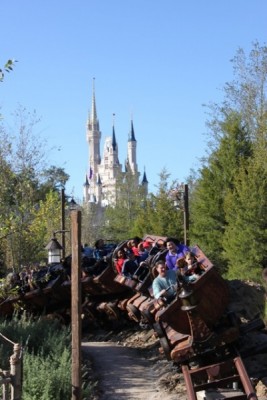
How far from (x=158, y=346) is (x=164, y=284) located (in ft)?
12.5

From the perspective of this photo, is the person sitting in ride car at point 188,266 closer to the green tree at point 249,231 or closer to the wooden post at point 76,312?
the wooden post at point 76,312

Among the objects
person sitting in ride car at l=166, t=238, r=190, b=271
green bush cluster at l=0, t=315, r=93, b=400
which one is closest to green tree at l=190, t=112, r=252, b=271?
green bush cluster at l=0, t=315, r=93, b=400

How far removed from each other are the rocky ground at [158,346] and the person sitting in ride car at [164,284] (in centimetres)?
164

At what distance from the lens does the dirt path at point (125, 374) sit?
36.2 ft

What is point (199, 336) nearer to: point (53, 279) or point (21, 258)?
point (53, 279)

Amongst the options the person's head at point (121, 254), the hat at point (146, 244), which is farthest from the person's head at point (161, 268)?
the hat at point (146, 244)

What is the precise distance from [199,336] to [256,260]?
1366 centimetres

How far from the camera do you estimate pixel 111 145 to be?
449 feet

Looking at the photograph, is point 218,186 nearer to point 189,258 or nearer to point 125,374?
point 125,374

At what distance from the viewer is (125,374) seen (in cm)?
1241

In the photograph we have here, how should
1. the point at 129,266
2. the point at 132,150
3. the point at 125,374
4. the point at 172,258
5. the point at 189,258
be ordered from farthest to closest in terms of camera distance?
the point at 132,150
the point at 129,266
the point at 125,374
the point at 172,258
the point at 189,258

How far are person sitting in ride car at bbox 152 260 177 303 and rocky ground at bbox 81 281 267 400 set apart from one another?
1638 mm

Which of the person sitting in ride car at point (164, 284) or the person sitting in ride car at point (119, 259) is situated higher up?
the person sitting in ride car at point (119, 259)

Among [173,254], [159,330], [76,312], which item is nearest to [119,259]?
[173,254]
